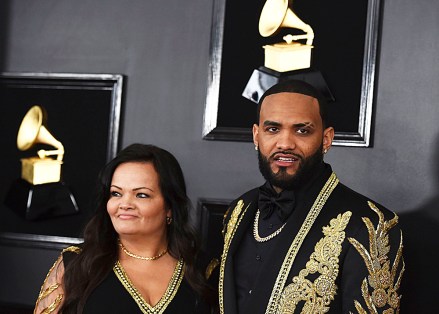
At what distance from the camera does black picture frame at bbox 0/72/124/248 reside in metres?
3.63

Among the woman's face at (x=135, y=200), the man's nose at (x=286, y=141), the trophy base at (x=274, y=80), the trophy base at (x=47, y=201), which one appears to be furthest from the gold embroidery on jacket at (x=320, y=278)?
the trophy base at (x=47, y=201)

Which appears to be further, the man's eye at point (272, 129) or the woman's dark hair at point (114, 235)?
the woman's dark hair at point (114, 235)

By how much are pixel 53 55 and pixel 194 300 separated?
5.48 feet

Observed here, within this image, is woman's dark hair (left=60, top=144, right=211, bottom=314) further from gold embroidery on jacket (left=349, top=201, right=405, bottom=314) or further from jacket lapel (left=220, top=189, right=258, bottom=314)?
gold embroidery on jacket (left=349, top=201, right=405, bottom=314)

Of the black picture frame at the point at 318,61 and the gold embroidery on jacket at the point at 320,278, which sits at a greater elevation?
the black picture frame at the point at 318,61

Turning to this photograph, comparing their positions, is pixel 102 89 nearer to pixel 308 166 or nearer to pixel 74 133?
pixel 74 133

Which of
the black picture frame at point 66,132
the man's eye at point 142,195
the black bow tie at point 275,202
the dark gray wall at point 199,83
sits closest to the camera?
the black bow tie at point 275,202

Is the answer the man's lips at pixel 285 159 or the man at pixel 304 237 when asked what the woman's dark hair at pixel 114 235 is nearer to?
the man at pixel 304 237

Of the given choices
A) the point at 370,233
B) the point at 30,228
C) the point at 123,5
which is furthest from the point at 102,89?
the point at 370,233

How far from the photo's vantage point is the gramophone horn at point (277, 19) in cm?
327

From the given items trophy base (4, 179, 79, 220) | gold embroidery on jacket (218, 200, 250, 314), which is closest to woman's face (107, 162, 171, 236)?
gold embroidery on jacket (218, 200, 250, 314)

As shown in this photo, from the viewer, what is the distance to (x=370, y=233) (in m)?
2.28

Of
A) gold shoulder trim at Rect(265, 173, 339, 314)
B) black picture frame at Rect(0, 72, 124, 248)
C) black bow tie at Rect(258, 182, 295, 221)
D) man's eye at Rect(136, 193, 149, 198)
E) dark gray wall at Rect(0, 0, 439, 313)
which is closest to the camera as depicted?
gold shoulder trim at Rect(265, 173, 339, 314)

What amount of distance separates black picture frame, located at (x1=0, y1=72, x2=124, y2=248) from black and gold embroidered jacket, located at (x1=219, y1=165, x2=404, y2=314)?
1348 millimetres
